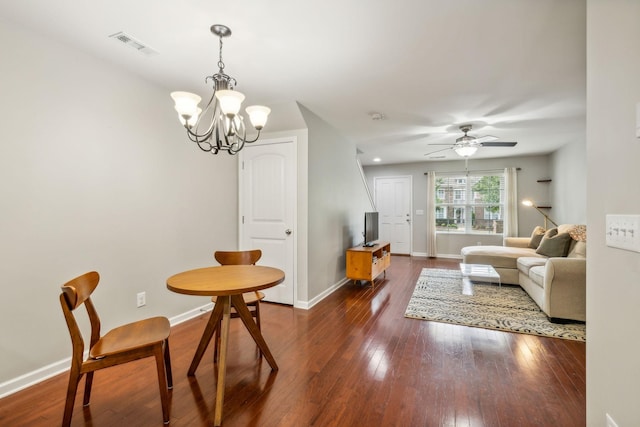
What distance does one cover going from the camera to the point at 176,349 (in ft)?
8.43

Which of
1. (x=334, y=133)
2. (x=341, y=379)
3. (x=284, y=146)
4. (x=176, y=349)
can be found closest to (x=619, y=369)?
(x=341, y=379)

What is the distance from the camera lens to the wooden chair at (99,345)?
4.95 feet

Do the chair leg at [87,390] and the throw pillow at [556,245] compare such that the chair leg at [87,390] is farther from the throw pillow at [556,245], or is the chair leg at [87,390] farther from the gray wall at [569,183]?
the gray wall at [569,183]

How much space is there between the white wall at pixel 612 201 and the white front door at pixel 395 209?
6458 millimetres

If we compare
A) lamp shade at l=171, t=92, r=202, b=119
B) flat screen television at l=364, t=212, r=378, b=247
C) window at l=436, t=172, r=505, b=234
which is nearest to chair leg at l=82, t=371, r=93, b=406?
lamp shade at l=171, t=92, r=202, b=119

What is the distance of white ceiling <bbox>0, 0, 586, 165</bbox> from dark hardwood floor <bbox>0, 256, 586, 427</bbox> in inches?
82.3

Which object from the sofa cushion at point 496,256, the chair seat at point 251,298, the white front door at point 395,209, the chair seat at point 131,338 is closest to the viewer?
the chair seat at point 131,338

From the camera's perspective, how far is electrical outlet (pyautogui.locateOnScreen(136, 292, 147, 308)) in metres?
2.73

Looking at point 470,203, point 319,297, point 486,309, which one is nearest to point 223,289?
point 319,297

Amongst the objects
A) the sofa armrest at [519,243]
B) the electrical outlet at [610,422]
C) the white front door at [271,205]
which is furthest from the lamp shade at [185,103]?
the sofa armrest at [519,243]

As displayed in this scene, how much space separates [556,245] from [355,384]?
12.4 ft

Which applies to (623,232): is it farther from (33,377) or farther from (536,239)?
(536,239)

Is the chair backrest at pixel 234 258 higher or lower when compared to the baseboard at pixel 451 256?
higher

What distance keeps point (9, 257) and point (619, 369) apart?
323 centimetres
